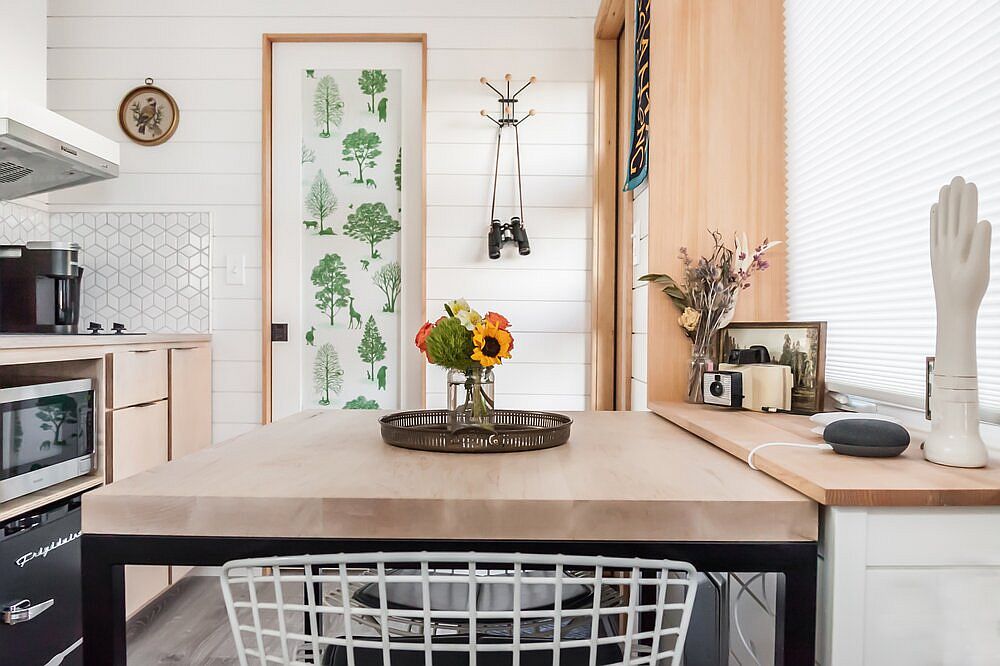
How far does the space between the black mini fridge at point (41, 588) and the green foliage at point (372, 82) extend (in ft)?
6.64

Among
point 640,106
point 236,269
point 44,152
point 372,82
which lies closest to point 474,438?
point 640,106

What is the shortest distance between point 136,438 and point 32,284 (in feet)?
2.23

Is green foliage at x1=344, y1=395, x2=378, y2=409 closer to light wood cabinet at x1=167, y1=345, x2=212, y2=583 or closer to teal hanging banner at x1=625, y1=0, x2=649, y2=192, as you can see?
light wood cabinet at x1=167, y1=345, x2=212, y2=583

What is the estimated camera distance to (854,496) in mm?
880

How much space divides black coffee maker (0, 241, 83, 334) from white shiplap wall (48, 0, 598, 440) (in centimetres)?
62

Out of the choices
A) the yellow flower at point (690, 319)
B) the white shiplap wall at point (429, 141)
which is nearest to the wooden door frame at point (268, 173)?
the white shiplap wall at point (429, 141)

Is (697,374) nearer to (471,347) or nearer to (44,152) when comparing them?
(471,347)

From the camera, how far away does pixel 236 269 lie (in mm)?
3205

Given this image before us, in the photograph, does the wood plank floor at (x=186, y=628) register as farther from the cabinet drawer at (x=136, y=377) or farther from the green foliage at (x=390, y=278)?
the green foliage at (x=390, y=278)

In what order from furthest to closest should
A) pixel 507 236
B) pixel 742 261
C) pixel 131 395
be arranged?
pixel 507 236, pixel 131 395, pixel 742 261

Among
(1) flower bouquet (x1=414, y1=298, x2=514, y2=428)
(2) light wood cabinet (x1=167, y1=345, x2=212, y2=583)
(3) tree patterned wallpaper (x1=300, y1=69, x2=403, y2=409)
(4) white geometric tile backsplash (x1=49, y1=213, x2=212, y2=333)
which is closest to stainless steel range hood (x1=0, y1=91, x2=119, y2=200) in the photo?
(4) white geometric tile backsplash (x1=49, y1=213, x2=212, y2=333)

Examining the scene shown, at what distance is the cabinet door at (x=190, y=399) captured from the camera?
288 centimetres

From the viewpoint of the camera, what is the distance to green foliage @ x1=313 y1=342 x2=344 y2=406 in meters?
3.27

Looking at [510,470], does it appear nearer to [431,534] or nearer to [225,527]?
[431,534]
